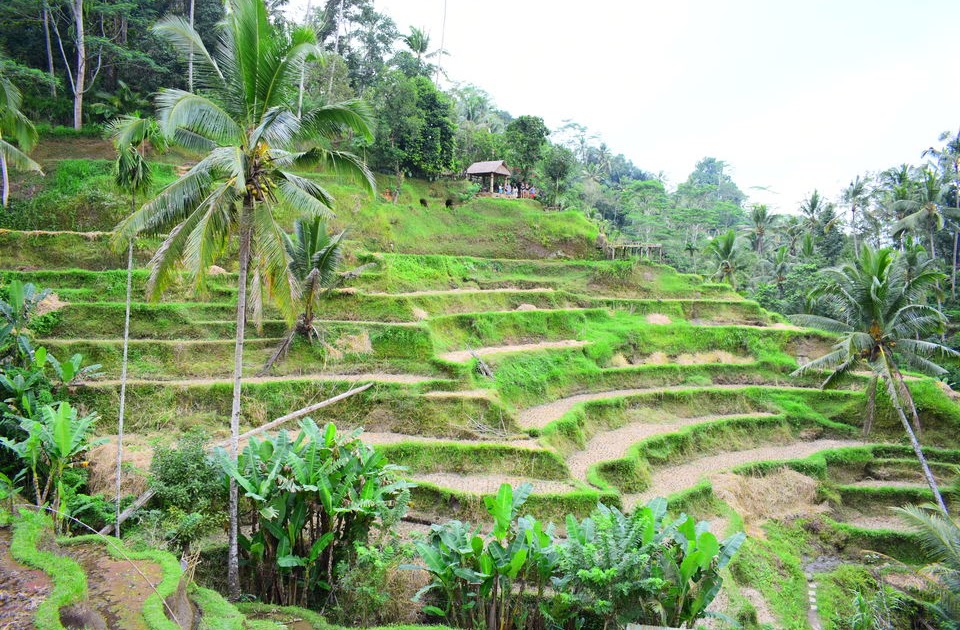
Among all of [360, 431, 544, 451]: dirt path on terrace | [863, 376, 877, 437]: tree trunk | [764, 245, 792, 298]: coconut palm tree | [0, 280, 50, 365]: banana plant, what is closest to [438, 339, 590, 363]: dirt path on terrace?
[360, 431, 544, 451]: dirt path on terrace

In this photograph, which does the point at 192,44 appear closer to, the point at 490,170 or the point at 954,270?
the point at 490,170

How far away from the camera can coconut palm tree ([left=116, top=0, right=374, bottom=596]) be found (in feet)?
27.3

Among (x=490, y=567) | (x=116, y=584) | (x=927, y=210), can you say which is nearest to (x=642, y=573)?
(x=490, y=567)

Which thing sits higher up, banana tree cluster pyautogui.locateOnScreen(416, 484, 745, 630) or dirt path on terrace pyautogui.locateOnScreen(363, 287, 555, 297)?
dirt path on terrace pyautogui.locateOnScreen(363, 287, 555, 297)

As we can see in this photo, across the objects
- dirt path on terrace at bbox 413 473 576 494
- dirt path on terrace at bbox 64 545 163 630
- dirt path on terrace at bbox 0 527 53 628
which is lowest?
dirt path on terrace at bbox 413 473 576 494

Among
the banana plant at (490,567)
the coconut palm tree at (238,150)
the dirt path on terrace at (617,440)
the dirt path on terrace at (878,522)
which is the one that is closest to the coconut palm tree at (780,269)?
the dirt path on terrace at (617,440)

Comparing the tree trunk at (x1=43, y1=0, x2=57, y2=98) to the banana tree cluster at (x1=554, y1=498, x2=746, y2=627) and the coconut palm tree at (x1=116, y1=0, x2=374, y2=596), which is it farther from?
the banana tree cluster at (x1=554, y1=498, x2=746, y2=627)

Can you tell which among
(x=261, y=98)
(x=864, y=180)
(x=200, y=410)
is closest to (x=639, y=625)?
(x=261, y=98)

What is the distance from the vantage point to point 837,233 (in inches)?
1582

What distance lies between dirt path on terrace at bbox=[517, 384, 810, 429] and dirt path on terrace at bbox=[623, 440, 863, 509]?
9.85 feet

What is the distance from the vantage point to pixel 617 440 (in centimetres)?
1794

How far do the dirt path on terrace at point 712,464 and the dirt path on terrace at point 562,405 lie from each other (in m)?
3.00

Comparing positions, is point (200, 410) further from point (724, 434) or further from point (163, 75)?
point (163, 75)

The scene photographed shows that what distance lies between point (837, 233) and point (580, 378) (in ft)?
97.3
